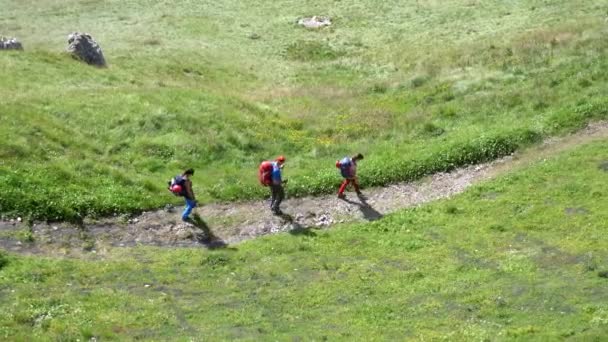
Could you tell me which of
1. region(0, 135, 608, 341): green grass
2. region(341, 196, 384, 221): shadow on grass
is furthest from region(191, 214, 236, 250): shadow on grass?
region(341, 196, 384, 221): shadow on grass

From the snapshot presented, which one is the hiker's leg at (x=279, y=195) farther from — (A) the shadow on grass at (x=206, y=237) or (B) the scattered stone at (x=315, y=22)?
(B) the scattered stone at (x=315, y=22)

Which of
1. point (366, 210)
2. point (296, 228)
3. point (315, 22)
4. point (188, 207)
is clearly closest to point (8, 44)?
point (188, 207)

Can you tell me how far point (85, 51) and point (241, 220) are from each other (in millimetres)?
26414

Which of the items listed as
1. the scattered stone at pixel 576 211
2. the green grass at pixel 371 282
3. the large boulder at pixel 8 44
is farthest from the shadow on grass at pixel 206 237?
the large boulder at pixel 8 44

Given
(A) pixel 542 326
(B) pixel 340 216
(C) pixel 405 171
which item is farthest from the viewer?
(C) pixel 405 171

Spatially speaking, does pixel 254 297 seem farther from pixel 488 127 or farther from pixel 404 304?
pixel 488 127

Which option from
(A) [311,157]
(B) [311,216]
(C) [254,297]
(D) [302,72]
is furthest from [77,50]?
(C) [254,297]

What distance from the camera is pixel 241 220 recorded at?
2859 cm

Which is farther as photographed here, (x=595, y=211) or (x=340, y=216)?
(x=340, y=216)

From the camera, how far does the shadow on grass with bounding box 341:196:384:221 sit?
2835 centimetres

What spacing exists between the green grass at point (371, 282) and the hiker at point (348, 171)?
8.37ft

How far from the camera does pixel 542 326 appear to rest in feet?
63.0

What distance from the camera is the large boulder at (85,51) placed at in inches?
1945

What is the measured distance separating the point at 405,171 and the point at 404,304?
1077 centimetres
